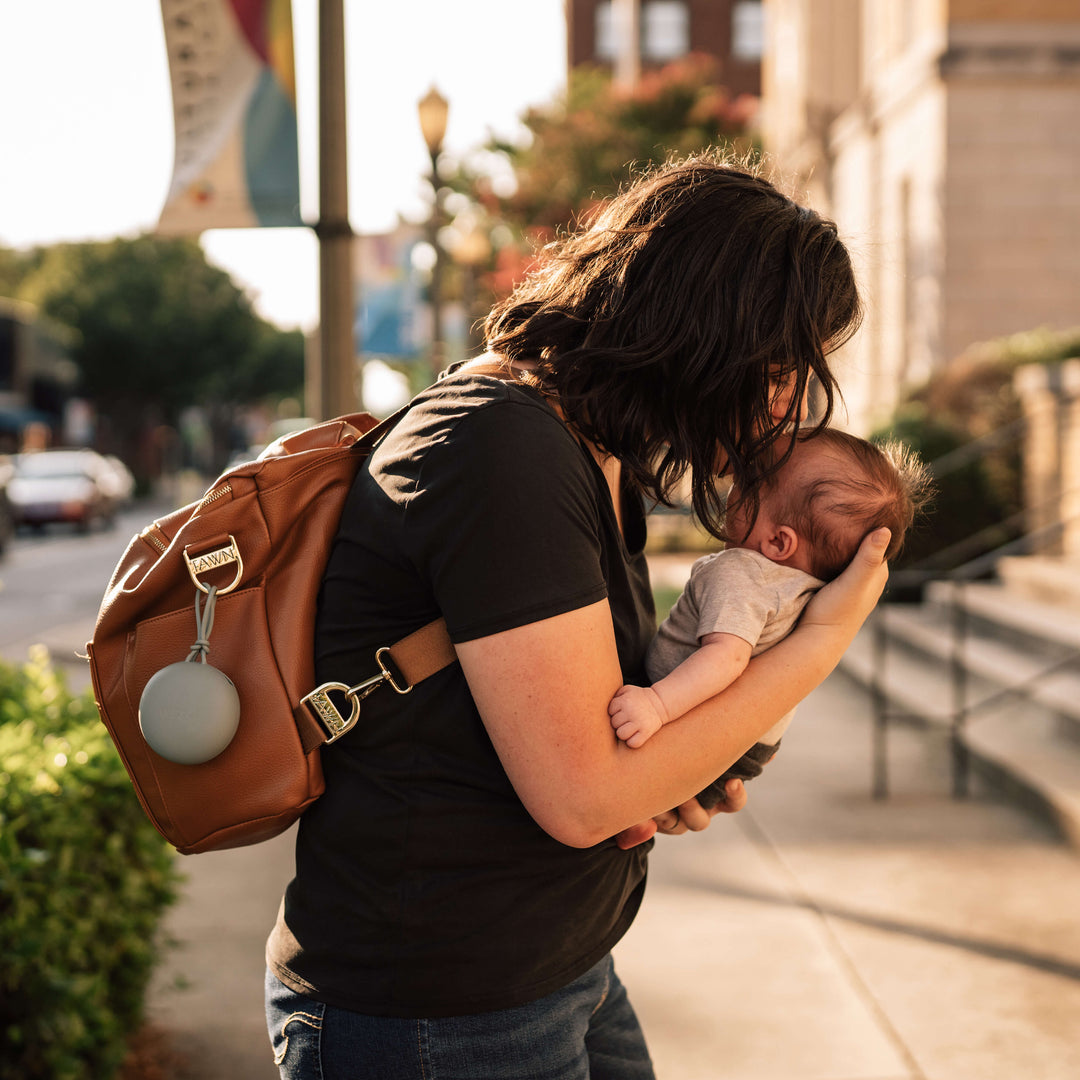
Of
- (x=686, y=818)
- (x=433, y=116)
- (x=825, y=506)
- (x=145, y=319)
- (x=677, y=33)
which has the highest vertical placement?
(x=677, y=33)

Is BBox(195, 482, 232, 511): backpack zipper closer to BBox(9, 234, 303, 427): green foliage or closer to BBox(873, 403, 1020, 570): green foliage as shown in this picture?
BBox(873, 403, 1020, 570): green foliage

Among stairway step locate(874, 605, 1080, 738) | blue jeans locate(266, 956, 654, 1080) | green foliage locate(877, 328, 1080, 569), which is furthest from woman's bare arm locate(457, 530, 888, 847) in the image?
green foliage locate(877, 328, 1080, 569)

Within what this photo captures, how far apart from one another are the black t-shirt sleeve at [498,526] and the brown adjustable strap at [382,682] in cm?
7

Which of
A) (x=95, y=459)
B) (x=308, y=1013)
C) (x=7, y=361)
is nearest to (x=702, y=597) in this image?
(x=308, y=1013)

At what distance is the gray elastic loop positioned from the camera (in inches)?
59.4

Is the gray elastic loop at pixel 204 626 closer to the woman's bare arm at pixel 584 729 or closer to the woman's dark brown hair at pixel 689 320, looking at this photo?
the woman's bare arm at pixel 584 729

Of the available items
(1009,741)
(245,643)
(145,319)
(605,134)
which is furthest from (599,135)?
(145,319)

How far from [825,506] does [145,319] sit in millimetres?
53624

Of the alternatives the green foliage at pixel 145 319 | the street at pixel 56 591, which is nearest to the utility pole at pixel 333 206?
the street at pixel 56 591

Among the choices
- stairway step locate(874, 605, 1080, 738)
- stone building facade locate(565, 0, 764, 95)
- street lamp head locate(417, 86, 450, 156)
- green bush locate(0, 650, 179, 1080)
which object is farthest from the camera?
stone building facade locate(565, 0, 764, 95)

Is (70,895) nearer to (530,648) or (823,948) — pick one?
(530,648)

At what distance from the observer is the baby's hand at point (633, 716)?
4.82 feet

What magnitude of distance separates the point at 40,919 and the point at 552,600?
186 centimetres

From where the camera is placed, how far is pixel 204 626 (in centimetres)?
151
